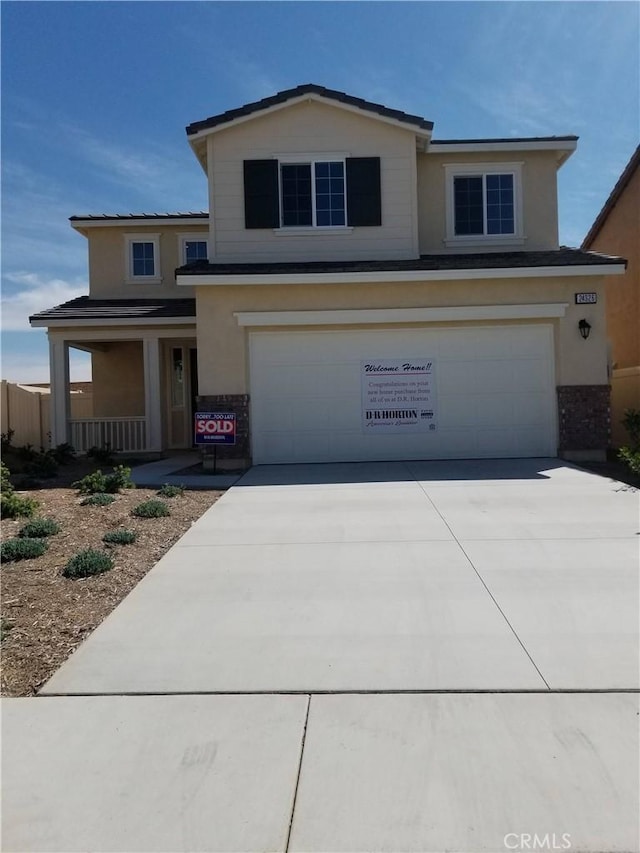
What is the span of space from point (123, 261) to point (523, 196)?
1037cm

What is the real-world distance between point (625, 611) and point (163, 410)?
42.2ft

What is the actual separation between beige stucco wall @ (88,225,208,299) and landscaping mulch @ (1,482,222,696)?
946 centimetres

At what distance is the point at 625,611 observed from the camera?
4711 millimetres

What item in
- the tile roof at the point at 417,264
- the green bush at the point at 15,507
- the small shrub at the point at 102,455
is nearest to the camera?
the green bush at the point at 15,507

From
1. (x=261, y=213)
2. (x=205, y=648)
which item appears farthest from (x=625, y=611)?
(x=261, y=213)

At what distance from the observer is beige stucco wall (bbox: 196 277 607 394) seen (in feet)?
39.9

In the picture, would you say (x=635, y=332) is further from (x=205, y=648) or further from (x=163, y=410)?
(x=205, y=648)

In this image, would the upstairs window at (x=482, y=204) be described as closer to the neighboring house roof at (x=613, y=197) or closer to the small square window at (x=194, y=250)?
the neighboring house roof at (x=613, y=197)

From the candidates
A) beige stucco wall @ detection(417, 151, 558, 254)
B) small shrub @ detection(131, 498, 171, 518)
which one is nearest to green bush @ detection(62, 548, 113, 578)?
small shrub @ detection(131, 498, 171, 518)

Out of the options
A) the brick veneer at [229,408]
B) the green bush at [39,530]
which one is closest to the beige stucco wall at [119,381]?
the brick veneer at [229,408]

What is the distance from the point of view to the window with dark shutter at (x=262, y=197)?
42.4 ft

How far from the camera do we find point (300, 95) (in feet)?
42.1

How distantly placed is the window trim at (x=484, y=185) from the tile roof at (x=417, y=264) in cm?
69

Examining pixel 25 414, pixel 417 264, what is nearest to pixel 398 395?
pixel 417 264
